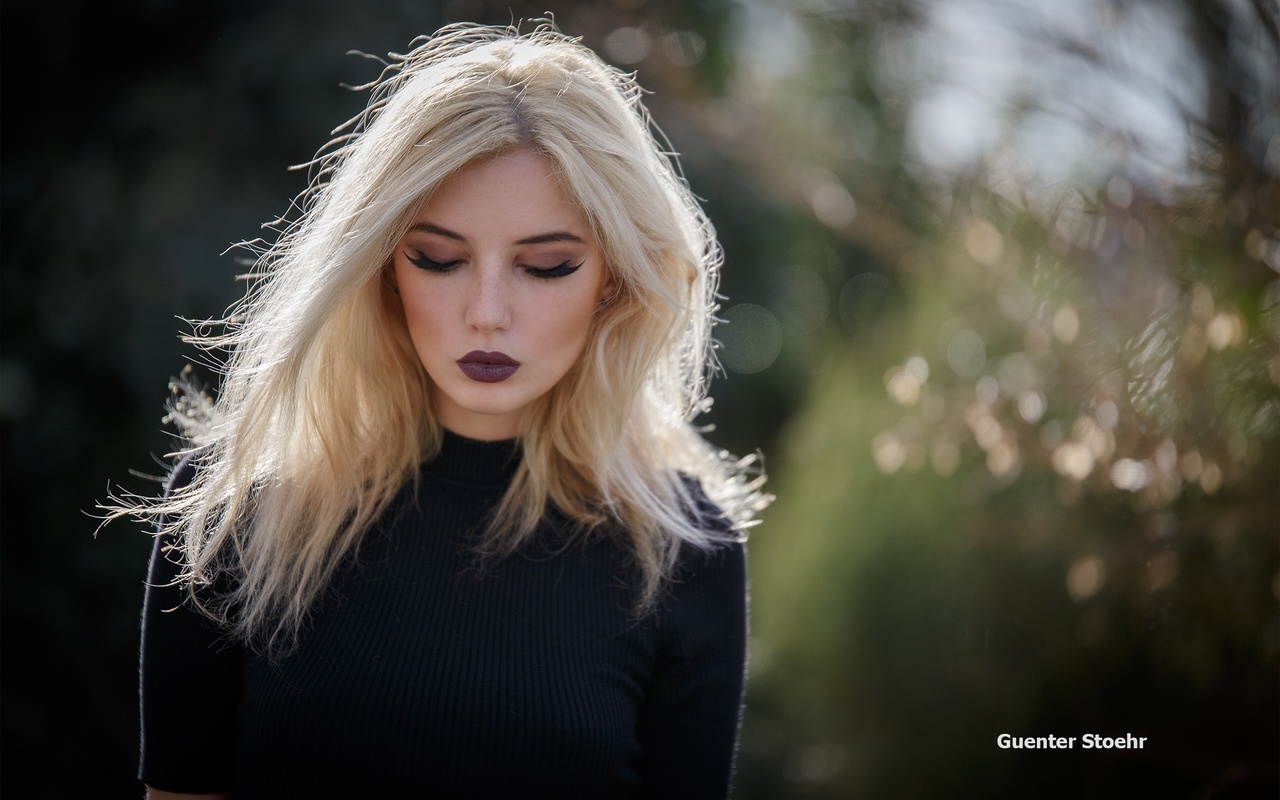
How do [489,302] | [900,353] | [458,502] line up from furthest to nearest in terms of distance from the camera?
[900,353] < [458,502] < [489,302]

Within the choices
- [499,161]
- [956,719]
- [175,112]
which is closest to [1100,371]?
[956,719]

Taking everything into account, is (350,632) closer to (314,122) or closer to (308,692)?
(308,692)

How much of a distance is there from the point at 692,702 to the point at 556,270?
0.78 meters

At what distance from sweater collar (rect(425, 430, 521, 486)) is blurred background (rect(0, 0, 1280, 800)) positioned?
98 cm

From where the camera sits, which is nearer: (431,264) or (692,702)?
(431,264)

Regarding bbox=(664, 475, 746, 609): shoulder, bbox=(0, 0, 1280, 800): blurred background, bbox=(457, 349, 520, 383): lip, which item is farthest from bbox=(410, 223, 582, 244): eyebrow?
bbox=(0, 0, 1280, 800): blurred background

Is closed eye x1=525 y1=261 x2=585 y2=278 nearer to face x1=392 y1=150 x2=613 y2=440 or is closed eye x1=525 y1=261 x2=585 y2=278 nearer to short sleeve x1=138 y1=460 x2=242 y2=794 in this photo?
face x1=392 y1=150 x2=613 y2=440

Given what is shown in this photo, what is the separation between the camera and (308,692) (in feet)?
4.59

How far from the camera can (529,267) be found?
150 cm

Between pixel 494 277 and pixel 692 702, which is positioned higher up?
pixel 494 277

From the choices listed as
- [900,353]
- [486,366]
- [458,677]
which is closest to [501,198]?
[486,366]

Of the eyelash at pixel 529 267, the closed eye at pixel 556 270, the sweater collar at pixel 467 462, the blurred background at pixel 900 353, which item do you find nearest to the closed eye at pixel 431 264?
the eyelash at pixel 529 267

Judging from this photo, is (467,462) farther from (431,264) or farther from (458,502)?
(431,264)

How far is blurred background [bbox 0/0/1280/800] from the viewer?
230cm
